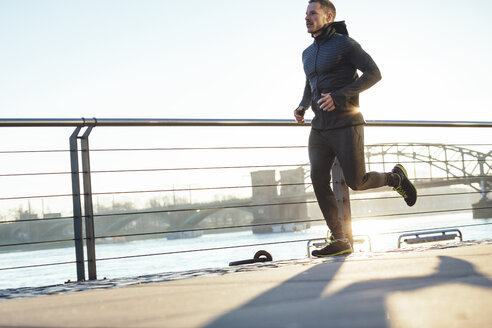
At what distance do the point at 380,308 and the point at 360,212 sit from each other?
56.4m

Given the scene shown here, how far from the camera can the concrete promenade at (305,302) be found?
0.94 meters

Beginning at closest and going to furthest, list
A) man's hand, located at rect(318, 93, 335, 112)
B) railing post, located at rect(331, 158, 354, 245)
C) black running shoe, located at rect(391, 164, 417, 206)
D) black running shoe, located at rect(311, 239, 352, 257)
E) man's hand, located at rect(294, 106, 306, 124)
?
man's hand, located at rect(318, 93, 335, 112), black running shoe, located at rect(311, 239, 352, 257), man's hand, located at rect(294, 106, 306, 124), black running shoe, located at rect(391, 164, 417, 206), railing post, located at rect(331, 158, 354, 245)

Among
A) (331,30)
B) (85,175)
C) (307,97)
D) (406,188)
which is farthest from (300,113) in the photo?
(85,175)

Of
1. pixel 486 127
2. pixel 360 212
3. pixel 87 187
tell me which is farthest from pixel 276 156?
pixel 360 212

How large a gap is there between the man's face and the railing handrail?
0.67m

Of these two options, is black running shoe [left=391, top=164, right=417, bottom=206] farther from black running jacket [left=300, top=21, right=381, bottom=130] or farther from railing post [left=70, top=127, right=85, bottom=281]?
railing post [left=70, top=127, right=85, bottom=281]

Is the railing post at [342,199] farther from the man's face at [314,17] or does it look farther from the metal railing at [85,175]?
the man's face at [314,17]

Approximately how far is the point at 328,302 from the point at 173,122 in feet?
7.26

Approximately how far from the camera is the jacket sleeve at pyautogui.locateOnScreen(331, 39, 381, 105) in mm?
2662

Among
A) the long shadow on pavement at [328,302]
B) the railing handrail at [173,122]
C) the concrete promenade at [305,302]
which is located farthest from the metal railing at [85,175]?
the long shadow on pavement at [328,302]

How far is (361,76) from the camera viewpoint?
2.71 metres

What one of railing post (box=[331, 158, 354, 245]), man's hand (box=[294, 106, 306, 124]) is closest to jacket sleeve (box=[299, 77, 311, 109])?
man's hand (box=[294, 106, 306, 124])

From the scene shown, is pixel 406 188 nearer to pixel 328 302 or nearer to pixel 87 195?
pixel 87 195

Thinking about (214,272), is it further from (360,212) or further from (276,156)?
(360,212)
